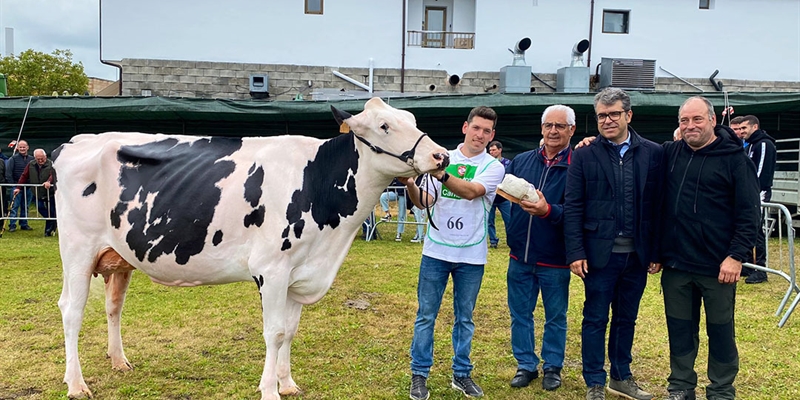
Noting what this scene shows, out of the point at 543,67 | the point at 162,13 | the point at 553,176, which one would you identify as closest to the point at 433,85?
the point at 543,67

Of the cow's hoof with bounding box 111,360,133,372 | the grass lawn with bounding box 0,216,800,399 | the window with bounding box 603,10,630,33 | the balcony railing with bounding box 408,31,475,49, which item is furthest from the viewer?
the window with bounding box 603,10,630,33

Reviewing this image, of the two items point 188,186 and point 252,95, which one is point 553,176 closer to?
point 188,186

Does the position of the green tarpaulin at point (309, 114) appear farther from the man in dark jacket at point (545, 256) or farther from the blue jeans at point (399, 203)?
the man in dark jacket at point (545, 256)

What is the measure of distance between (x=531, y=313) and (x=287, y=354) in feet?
5.91

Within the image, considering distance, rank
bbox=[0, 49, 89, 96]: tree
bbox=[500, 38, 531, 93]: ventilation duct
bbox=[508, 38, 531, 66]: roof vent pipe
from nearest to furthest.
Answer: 1. bbox=[500, 38, 531, 93]: ventilation duct
2. bbox=[508, 38, 531, 66]: roof vent pipe
3. bbox=[0, 49, 89, 96]: tree

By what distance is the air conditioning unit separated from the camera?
64.5 feet

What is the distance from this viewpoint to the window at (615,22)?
21.8 meters

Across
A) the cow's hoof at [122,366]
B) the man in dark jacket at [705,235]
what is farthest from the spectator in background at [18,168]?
the man in dark jacket at [705,235]

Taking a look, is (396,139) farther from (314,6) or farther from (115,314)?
(314,6)

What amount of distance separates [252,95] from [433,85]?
20.0ft

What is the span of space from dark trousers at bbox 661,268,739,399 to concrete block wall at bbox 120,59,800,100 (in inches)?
621

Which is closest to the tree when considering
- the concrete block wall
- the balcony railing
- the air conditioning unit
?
the concrete block wall

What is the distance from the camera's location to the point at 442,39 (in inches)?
880

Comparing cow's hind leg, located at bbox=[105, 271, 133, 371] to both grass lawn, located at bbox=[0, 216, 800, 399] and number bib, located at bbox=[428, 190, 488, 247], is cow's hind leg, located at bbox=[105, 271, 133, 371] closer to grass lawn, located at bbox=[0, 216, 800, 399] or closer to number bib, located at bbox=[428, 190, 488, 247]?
grass lawn, located at bbox=[0, 216, 800, 399]
